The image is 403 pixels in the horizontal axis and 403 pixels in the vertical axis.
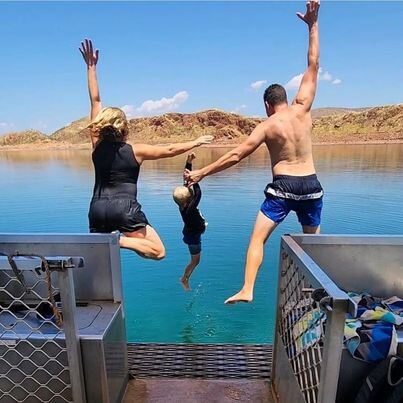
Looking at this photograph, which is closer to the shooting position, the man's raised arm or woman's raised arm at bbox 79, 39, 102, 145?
the man's raised arm

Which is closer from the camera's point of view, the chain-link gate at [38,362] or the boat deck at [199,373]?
the chain-link gate at [38,362]

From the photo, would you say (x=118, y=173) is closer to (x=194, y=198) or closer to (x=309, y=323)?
(x=194, y=198)

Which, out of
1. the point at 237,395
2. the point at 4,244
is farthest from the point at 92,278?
the point at 237,395

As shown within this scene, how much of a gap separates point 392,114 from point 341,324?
43033 mm

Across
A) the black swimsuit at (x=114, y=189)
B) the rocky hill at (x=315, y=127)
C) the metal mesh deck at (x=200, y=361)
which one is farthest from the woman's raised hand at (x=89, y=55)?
the rocky hill at (x=315, y=127)

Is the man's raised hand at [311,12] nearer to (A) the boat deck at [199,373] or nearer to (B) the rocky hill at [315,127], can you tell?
(A) the boat deck at [199,373]

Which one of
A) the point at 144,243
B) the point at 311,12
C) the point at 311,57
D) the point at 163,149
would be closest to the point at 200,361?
the point at 144,243

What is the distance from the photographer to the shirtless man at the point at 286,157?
2.38 m

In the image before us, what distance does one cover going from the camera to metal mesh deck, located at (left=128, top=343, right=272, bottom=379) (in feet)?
6.82

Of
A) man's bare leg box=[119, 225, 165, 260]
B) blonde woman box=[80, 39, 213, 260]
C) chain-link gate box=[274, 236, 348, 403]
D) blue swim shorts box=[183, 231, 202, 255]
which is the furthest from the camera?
blue swim shorts box=[183, 231, 202, 255]

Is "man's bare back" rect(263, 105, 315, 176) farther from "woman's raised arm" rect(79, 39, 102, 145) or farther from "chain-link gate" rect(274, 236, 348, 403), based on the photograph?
"woman's raised arm" rect(79, 39, 102, 145)

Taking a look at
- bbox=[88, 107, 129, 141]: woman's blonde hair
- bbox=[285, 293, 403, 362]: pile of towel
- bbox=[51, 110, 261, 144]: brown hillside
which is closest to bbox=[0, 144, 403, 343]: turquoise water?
bbox=[88, 107, 129, 141]: woman's blonde hair

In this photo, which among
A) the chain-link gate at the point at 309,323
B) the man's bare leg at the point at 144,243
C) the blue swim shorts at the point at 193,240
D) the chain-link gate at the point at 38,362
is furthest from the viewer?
the blue swim shorts at the point at 193,240

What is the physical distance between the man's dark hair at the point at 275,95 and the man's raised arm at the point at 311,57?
0.12m
